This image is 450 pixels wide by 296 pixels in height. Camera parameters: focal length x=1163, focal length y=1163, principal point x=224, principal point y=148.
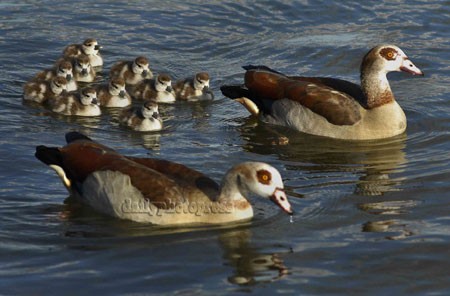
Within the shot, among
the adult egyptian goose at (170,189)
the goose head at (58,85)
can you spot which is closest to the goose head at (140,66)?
the goose head at (58,85)

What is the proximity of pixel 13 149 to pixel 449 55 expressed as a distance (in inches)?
277

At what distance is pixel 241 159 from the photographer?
482 inches

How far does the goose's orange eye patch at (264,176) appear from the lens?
9.48m

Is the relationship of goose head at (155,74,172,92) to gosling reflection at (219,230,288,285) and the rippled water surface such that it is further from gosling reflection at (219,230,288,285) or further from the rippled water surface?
gosling reflection at (219,230,288,285)

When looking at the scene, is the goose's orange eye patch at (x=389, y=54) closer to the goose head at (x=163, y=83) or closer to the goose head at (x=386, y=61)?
the goose head at (x=386, y=61)

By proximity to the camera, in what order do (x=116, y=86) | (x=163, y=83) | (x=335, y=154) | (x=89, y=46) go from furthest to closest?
1. (x=89, y=46)
2. (x=163, y=83)
3. (x=116, y=86)
4. (x=335, y=154)

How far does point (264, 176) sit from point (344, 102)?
4.06 meters

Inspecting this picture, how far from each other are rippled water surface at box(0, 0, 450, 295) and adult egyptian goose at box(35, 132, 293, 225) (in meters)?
0.13

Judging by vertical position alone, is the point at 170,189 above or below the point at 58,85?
below

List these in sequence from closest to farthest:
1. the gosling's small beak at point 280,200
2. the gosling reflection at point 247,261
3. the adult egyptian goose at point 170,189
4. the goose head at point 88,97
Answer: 1. the gosling reflection at point 247,261
2. the gosling's small beak at point 280,200
3. the adult egyptian goose at point 170,189
4. the goose head at point 88,97

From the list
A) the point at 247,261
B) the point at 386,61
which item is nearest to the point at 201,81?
the point at 386,61

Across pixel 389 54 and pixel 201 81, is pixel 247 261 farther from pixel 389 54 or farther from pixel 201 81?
pixel 201 81

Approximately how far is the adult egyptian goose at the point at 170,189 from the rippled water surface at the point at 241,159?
130mm

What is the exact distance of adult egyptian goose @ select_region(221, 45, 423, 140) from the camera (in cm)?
1321
